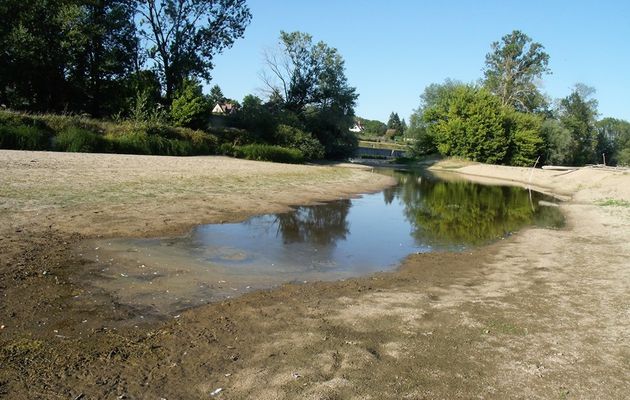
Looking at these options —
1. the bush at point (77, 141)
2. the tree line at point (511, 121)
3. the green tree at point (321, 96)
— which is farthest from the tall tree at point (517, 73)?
the bush at point (77, 141)

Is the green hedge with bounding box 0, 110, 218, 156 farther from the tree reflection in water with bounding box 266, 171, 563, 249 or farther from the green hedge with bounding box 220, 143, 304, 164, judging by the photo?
the tree reflection in water with bounding box 266, 171, 563, 249

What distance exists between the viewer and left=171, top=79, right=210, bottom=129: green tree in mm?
41500

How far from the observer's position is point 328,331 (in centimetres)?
635

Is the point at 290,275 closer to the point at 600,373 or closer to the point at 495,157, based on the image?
the point at 600,373

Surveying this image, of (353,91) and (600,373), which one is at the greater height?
(353,91)

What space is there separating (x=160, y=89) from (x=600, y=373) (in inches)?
1814

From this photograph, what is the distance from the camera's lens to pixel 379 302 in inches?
304

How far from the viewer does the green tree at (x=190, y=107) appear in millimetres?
41500

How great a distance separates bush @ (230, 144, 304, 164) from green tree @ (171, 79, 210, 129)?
16.4ft

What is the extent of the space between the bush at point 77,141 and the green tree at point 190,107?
1355cm

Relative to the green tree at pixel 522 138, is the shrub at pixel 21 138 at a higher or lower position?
lower

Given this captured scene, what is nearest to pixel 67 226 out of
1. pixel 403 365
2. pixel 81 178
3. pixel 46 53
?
pixel 81 178

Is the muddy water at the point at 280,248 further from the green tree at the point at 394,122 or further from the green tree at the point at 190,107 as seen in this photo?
the green tree at the point at 394,122

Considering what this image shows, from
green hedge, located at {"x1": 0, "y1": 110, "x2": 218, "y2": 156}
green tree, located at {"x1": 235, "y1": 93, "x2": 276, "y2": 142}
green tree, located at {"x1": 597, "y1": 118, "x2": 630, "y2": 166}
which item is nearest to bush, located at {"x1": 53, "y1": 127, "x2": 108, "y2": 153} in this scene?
green hedge, located at {"x1": 0, "y1": 110, "x2": 218, "y2": 156}
